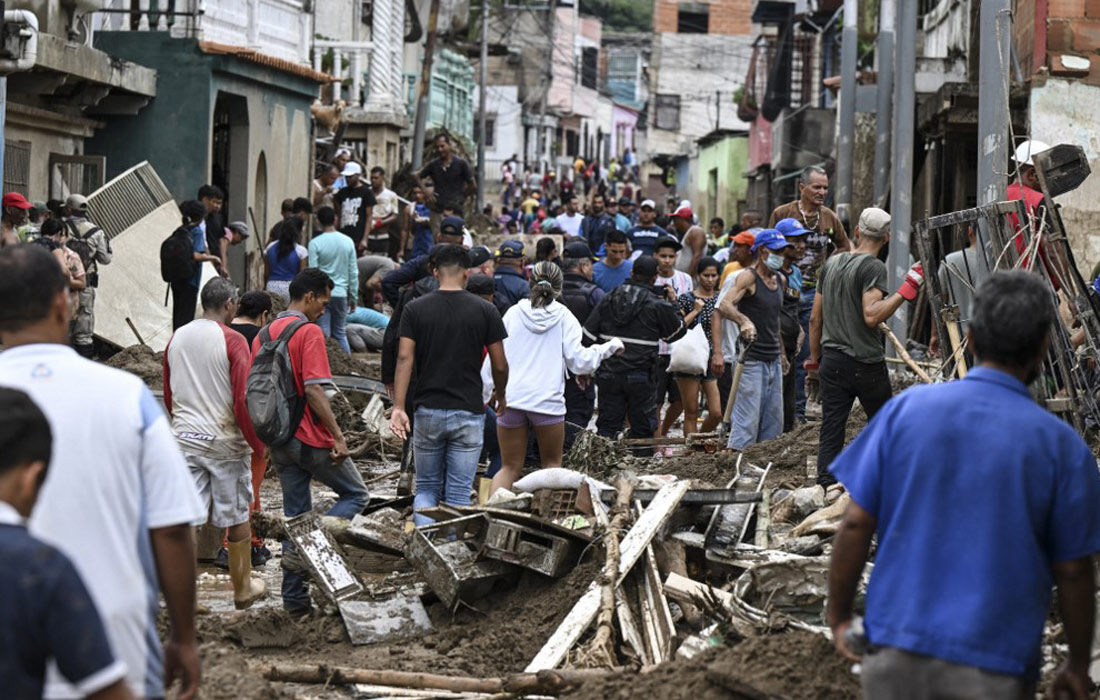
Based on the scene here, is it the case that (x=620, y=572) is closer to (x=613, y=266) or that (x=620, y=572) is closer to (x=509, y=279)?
(x=509, y=279)

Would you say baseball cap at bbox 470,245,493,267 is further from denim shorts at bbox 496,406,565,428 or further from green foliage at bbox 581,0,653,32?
green foliage at bbox 581,0,653,32

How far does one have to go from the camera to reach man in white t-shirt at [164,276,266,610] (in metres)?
9.12

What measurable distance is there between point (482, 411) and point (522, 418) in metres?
0.93

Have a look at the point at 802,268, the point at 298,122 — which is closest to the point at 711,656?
the point at 802,268

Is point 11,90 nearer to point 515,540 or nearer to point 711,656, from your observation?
point 515,540

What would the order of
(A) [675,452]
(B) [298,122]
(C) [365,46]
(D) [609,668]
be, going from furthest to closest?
1. (C) [365,46]
2. (B) [298,122]
3. (A) [675,452]
4. (D) [609,668]

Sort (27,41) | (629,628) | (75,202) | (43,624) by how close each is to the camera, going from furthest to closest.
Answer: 1. (75,202)
2. (27,41)
3. (629,628)
4. (43,624)

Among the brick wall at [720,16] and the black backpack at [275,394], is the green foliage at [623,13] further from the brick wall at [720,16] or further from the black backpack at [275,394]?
the black backpack at [275,394]

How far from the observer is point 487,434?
37.4 ft

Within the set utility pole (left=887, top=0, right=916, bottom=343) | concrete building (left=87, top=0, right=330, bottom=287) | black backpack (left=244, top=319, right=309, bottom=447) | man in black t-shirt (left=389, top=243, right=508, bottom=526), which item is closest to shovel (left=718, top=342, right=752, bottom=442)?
utility pole (left=887, top=0, right=916, bottom=343)

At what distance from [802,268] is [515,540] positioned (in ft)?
24.5

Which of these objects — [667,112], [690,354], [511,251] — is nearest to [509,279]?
[511,251]

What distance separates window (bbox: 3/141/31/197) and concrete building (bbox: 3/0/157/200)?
1cm

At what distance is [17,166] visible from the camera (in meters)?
18.5
